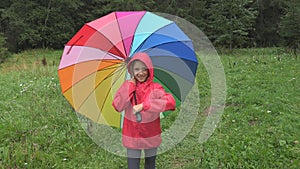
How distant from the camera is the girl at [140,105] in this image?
2.81 metres

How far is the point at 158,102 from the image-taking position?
2785 mm

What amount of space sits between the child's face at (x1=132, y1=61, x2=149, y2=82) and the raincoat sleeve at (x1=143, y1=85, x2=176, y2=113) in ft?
0.51

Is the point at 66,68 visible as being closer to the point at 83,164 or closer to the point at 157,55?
the point at 157,55

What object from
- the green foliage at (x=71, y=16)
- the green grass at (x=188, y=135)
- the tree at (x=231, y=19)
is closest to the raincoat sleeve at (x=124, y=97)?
the green grass at (x=188, y=135)

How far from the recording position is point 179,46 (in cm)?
306

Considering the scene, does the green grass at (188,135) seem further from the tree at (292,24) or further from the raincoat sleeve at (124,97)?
the tree at (292,24)

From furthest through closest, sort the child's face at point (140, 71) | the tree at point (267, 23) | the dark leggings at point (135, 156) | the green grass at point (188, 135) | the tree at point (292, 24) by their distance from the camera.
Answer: the tree at point (267, 23) → the tree at point (292, 24) → the green grass at point (188, 135) → the dark leggings at point (135, 156) → the child's face at point (140, 71)

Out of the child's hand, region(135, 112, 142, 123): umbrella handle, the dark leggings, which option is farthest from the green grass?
the child's hand

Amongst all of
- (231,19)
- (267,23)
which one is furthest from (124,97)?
(267,23)

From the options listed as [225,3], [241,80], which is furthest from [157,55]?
[225,3]

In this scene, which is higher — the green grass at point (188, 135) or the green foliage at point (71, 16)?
the green grass at point (188, 135)

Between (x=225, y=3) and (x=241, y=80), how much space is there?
8847 millimetres

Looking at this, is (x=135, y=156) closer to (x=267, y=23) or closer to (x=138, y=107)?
(x=138, y=107)

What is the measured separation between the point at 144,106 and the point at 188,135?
237cm
